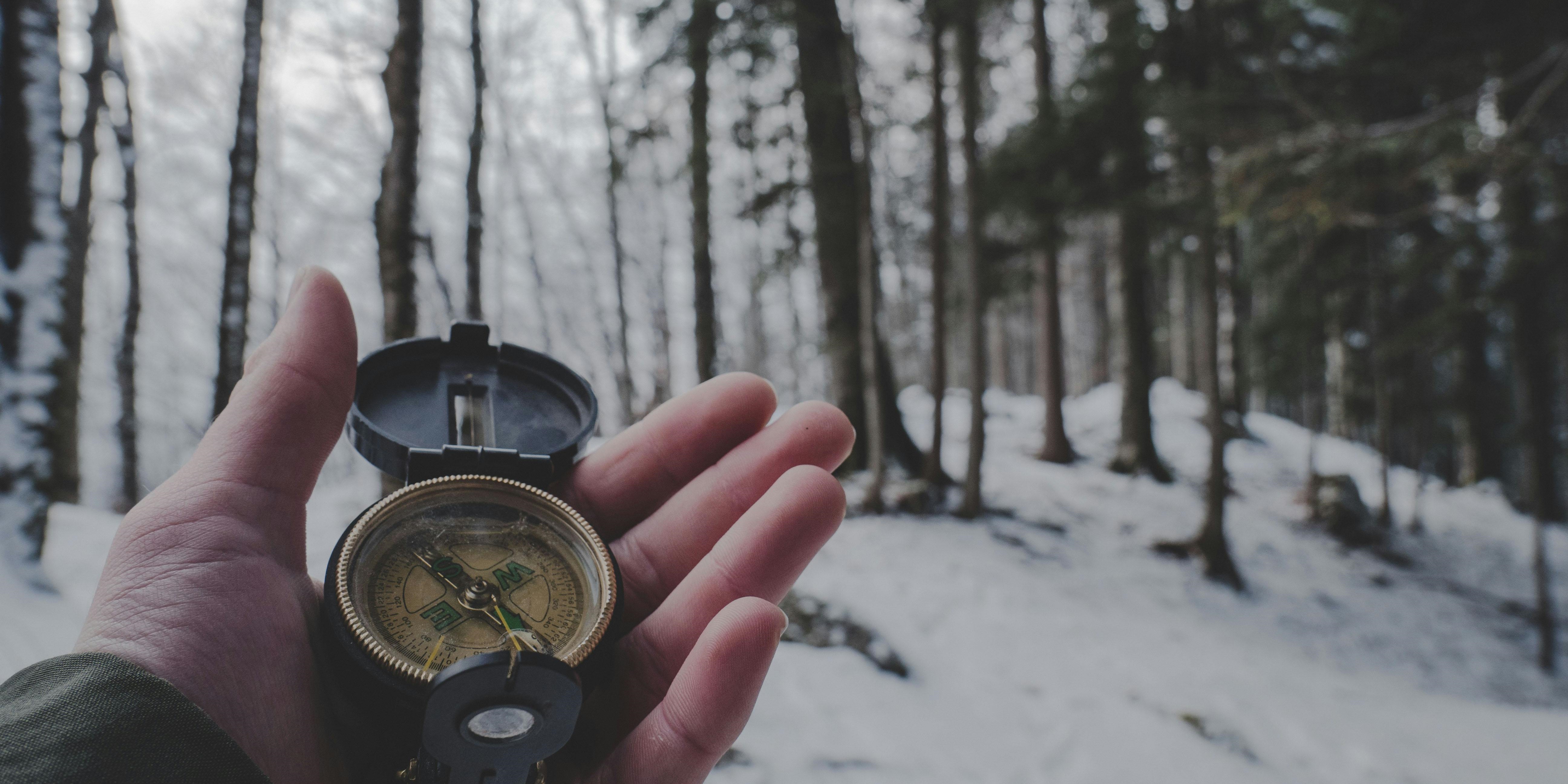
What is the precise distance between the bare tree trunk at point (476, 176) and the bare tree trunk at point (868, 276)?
4042 mm

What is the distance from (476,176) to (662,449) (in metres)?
7.51

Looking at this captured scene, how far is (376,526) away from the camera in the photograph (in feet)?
4.75

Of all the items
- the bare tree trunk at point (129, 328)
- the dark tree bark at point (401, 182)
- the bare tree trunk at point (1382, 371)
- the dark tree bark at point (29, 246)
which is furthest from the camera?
the bare tree trunk at point (1382, 371)

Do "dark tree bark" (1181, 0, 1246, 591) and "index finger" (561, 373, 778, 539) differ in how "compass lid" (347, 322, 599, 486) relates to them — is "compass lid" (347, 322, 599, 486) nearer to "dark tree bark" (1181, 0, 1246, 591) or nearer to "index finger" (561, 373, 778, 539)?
"index finger" (561, 373, 778, 539)

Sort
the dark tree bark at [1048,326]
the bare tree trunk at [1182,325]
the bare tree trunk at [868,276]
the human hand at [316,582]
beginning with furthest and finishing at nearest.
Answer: the bare tree trunk at [1182,325]
the dark tree bark at [1048,326]
the bare tree trunk at [868,276]
the human hand at [316,582]

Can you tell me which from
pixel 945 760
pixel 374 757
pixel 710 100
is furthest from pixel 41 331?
pixel 710 100

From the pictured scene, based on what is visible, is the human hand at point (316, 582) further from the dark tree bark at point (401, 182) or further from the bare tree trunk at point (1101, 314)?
the bare tree trunk at point (1101, 314)

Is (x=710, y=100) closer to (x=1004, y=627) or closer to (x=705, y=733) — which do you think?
(x=1004, y=627)

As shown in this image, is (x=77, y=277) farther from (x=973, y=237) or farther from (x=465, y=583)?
(x=973, y=237)

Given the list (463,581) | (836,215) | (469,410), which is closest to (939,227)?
(836,215)

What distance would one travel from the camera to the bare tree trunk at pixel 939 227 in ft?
23.1

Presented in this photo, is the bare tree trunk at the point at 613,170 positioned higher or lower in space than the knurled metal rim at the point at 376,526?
higher

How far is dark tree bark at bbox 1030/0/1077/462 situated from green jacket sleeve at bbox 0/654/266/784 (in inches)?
349

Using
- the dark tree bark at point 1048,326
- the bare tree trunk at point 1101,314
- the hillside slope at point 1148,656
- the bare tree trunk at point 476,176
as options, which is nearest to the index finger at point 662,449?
the hillside slope at point 1148,656
